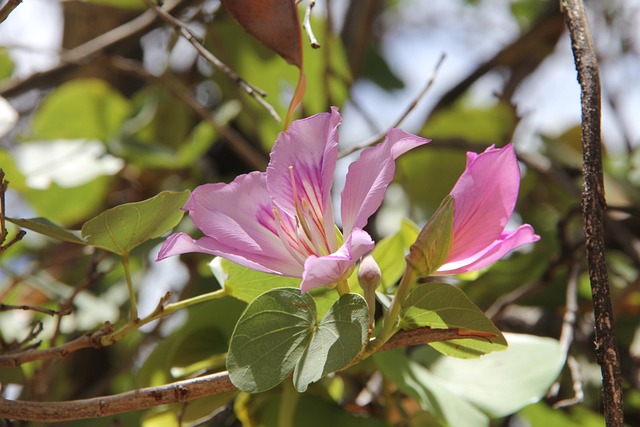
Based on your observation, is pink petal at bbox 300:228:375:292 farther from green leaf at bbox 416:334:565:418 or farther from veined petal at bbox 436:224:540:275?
green leaf at bbox 416:334:565:418

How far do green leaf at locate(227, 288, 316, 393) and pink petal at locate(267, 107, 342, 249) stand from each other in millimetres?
44

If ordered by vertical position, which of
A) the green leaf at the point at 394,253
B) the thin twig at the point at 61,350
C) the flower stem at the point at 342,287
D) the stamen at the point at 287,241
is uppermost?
the stamen at the point at 287,241

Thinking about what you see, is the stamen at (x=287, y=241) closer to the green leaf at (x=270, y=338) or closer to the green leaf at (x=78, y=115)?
the green leaf at (x=270, y=338)

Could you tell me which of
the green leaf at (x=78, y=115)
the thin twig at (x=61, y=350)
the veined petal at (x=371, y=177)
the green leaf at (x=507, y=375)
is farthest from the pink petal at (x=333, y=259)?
the green leaf at (x=78, y=115)

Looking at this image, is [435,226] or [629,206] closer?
[435,226]

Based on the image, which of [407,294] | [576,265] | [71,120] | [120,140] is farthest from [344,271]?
[71,120]

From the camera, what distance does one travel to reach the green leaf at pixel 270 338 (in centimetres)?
31

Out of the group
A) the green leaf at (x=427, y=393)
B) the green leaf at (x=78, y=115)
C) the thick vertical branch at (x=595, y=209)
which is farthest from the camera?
the green leaf at (x=78, y=115)

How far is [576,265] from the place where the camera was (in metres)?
0.67

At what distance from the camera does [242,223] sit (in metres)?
0.35

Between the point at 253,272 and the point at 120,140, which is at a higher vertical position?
the point at 253,272

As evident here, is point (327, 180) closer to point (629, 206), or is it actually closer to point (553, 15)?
point (629, 206)

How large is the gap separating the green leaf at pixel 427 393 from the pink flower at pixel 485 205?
0.42 ft

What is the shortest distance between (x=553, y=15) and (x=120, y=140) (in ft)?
1.89
